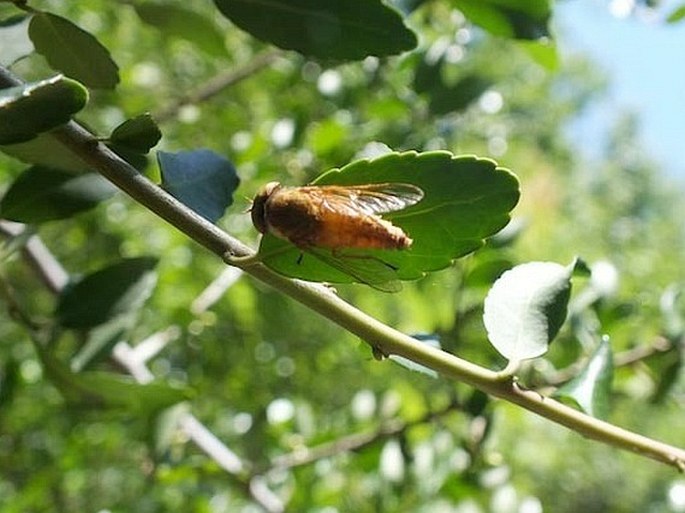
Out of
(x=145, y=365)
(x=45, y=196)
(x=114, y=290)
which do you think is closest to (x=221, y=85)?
(x=145, y=365)

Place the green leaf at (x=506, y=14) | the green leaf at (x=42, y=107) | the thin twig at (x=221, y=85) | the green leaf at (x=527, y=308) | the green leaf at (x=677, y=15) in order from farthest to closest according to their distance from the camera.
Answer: the thin twig at (x=221, y=85), the green leaf at (x=677, y=15), the green leaf at (x=506, y=14), the green leaf at (x=527, y=308), the green leaf at (x=42, y=107)

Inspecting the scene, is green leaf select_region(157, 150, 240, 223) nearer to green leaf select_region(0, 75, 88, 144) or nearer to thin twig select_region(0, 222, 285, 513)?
green leaf select_region(0, 75, 88, 144)

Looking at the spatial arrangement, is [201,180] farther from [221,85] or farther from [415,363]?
[221,85]

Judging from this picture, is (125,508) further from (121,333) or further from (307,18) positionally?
(307,18)

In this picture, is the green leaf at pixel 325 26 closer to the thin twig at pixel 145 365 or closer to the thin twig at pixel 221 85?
the thin twig at pixel 145 365

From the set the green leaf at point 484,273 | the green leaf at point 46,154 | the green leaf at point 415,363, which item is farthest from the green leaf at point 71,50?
the green leaf at point 484,273

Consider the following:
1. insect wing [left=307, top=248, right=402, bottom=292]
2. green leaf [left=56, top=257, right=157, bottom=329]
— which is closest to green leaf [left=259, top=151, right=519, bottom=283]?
insect wing [left=307, top=248, right=402, bottom=292]

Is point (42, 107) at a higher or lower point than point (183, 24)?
higher
